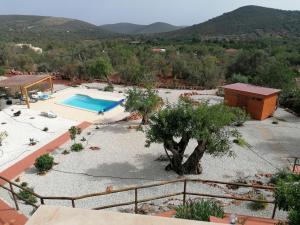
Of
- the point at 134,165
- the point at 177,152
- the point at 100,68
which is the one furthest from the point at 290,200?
the point at 100,68

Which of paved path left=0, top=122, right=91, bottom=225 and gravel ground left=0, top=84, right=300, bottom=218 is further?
gravel ground left=0, top=84, right=300, bottom=218

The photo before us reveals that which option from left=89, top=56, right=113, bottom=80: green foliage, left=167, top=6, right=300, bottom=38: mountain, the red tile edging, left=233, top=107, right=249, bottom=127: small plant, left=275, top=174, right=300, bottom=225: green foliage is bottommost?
the red tile edging

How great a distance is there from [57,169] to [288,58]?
43.5 meters

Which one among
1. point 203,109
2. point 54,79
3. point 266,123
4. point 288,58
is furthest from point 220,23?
point 203,109

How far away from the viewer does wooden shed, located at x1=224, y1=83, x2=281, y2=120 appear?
849 inches

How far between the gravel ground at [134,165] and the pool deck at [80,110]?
→ 3794mm

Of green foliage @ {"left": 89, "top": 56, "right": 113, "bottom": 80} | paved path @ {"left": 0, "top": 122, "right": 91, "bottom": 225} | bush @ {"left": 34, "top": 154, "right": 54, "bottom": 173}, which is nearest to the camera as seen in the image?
paved path @ {"left": 0, "top": 122, "right": 91, "bottom": 225}

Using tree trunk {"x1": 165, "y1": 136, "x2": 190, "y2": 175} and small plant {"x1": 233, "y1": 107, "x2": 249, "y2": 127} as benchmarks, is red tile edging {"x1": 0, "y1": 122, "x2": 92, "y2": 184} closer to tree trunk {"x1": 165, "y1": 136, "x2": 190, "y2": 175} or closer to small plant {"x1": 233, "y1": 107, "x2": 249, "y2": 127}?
tree trunk {"x1": 165, "y1": 136, "x2": 190, "y2": 175}

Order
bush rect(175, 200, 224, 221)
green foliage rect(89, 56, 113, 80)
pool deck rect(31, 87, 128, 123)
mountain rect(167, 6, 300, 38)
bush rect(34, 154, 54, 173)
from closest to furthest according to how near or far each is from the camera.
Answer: bush rect(175, 200, 224, 221)
bush rect(34, 154, 54, 173)
pool deck rect(31, 87, 128, 123)
green foliage rect(89, 56, 113, 80)
mountain rect(167, 6, 300, 38)

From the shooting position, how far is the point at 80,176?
1427 cm

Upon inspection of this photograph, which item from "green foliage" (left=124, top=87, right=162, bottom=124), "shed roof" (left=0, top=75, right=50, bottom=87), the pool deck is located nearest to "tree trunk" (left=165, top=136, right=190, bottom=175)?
"green foliage" (left=124, top=87, right=162, bottom=124)

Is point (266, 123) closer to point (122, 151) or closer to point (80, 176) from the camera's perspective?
point (122, 151)

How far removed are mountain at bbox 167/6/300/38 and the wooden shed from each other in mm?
96139

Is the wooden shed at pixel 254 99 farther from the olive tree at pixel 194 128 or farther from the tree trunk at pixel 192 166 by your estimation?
the tree trunk at pixel 192 166
